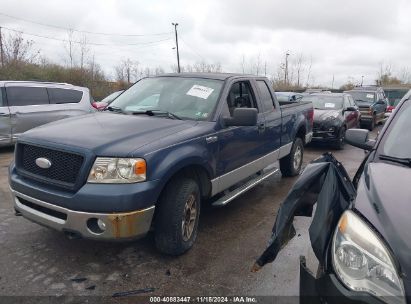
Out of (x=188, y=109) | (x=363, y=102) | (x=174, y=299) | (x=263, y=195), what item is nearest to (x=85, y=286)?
(x=174, y=299)

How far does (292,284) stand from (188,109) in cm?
216

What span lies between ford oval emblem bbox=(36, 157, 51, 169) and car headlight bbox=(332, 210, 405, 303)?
2.49 meters

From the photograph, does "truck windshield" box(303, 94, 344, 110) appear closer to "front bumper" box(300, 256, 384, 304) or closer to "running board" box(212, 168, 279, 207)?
"running board" box(212, 168, 279, 207)

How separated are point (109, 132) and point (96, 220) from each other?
0.85 meters

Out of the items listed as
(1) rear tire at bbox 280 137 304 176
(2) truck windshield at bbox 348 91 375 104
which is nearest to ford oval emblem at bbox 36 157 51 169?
(1) rear tire at bbox 280 137 304 176

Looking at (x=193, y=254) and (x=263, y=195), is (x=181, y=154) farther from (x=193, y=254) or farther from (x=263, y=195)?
(x=263, y=195)

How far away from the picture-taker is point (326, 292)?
1.96 metres

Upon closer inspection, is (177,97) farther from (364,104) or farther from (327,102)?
(364,104)

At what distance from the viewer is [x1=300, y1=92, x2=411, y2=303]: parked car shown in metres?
1.72

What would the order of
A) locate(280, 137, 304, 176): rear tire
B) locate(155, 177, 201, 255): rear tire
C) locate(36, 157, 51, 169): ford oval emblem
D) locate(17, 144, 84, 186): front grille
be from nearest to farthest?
locate(17, 144, 84, 186): front grille < locate(36, 157, 51, 169): ford oval emblem < locate(155, 177, 201, 255): rear tire < locate(280, 137, 304, 176): rear tire

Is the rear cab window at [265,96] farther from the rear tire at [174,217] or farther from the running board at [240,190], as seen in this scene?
the rear tire at [174,217]

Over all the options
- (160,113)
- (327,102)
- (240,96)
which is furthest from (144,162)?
(327,102)

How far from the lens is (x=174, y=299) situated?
302cm

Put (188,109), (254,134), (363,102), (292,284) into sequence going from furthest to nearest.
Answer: (363,102)
(254,134)
(188,109)
(292,284)
